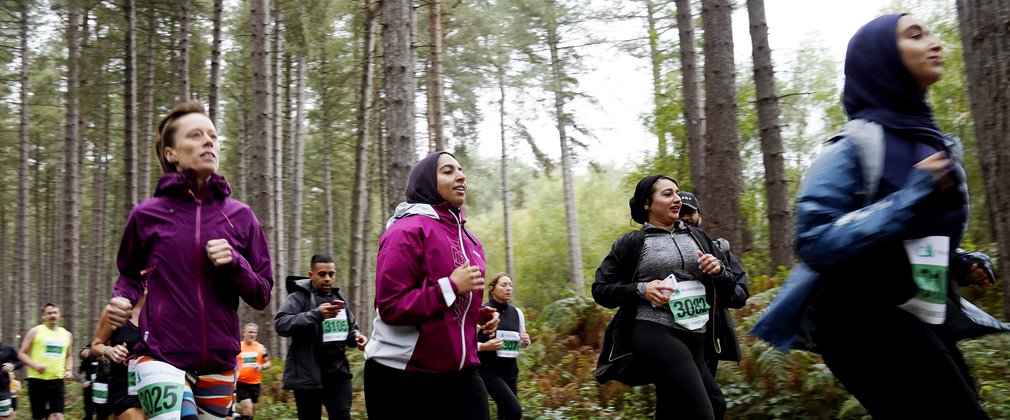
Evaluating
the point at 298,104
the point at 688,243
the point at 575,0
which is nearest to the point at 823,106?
the point at 575,0

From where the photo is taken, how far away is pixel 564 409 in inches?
383

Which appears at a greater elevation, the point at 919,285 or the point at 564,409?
the point at 919,285

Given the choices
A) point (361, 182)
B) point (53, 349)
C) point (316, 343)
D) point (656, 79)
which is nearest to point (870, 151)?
point (316, 343)

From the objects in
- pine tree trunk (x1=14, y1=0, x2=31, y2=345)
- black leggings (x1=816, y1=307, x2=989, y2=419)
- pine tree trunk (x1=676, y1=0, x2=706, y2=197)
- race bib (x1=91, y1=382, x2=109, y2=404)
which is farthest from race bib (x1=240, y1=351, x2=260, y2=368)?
pine tree trunk (x1=14, y1=0, x2=31, y2=345)

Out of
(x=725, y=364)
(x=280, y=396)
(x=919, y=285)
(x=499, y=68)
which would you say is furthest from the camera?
(x=499, y=68)

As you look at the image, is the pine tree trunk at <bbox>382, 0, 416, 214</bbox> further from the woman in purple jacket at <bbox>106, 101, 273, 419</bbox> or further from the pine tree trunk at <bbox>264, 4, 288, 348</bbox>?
the pine tree trunk at <bbox>264, 4, 288, 348</bbox>

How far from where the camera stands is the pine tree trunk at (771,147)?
11.5 metres

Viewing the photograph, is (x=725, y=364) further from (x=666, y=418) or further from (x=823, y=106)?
(x=823, y=106)

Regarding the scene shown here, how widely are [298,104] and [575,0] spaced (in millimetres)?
9720

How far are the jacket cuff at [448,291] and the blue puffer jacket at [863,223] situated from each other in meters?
1.69

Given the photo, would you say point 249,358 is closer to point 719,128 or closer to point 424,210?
point 719,128

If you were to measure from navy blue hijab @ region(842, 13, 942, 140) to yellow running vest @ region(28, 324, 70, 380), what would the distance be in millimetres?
13689

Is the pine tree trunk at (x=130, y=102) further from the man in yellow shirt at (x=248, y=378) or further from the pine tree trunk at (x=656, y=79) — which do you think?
the pine tree trunk at (x=656, y=79)

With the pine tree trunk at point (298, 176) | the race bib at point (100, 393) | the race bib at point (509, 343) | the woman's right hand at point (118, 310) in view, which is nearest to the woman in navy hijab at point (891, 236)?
→ the woman's right hand at point (118, 310)
